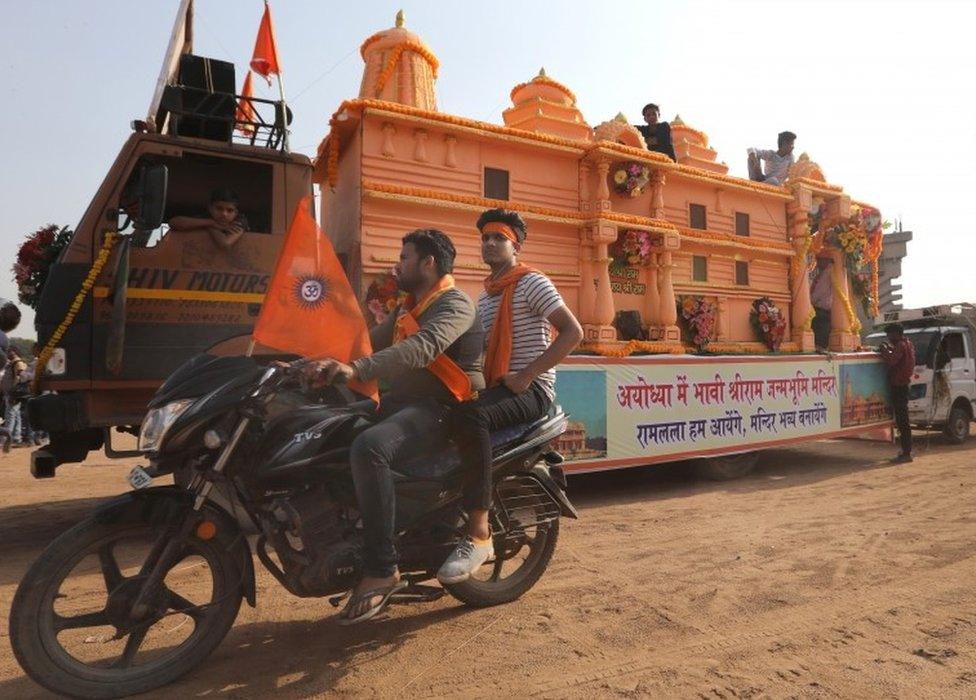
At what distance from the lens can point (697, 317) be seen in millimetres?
11039

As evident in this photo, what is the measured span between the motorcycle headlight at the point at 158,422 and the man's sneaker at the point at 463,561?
1.29m

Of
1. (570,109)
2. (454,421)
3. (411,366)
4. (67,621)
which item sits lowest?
(67,621)

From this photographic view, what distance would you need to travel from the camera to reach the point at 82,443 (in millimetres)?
4531

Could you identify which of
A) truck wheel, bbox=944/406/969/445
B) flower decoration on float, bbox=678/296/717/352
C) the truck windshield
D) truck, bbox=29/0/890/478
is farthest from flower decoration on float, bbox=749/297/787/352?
truck wheel, bbox=944/406/969/445

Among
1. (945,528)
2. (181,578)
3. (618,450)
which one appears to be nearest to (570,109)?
(618,450)

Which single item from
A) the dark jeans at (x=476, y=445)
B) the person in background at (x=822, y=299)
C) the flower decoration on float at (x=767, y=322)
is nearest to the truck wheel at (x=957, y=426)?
the person in background at (x=822, y=299)

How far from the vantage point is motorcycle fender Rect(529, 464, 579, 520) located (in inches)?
132

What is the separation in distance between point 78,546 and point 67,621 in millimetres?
291

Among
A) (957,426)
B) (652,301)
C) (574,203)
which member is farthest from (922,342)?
(574,203)

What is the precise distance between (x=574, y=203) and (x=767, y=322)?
4689mm

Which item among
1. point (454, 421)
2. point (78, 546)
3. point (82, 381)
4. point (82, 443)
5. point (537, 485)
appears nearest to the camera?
point (78, 546)

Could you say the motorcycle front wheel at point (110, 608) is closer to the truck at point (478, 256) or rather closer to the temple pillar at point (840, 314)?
the truck at point (478, 256)

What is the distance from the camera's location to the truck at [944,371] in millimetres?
Result: 10945

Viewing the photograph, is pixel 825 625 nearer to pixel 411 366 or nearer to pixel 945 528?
pixel 411 366
